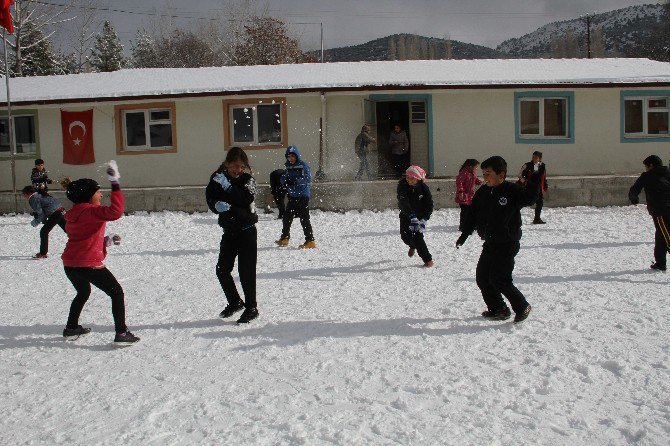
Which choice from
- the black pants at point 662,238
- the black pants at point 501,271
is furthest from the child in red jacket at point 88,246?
the black pants at point 662,238

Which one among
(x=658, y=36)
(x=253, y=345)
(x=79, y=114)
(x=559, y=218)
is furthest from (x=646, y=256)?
(x=658, y=36)

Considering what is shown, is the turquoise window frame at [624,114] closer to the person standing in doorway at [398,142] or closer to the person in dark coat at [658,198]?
the person standing in doorway at [398,142]

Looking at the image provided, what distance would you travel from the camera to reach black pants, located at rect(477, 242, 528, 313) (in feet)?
17.2

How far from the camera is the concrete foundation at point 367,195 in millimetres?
14234

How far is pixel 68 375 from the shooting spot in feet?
14.5

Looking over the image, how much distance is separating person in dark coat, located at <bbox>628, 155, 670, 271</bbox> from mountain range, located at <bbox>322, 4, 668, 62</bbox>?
50.7 meters

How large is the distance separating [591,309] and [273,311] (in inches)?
123

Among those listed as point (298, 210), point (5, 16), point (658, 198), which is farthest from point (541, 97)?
point (5, 16)

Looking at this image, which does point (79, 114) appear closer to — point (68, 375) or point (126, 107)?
point (126, 107)

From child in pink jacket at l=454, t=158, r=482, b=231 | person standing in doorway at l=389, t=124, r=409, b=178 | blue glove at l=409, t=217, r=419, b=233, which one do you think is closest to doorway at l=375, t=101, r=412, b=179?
person standing in doorway at l=389, t=124, r=409, b=178

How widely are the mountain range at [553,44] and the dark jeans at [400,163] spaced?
1675 inches

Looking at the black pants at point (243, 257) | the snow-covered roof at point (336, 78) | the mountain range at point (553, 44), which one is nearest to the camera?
the black pants at point (243, 257)

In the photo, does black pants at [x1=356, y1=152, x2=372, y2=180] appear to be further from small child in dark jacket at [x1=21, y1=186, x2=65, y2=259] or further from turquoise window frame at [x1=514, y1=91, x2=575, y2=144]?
small child in dark jacket at [x1=21, y1=186, x2=65, y2=259]

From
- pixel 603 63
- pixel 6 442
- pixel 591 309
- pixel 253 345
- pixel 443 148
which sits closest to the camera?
pixel 6 442
